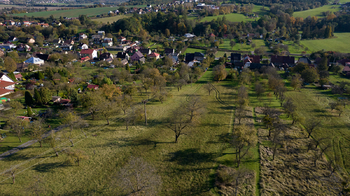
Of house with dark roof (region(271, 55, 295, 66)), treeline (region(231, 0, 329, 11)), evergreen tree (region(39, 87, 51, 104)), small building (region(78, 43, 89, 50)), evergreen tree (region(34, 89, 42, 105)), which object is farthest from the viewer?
treeline (region(231, 0, 329, 11))

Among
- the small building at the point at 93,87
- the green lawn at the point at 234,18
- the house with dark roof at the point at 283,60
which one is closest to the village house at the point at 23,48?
the small building at the point at 93,87

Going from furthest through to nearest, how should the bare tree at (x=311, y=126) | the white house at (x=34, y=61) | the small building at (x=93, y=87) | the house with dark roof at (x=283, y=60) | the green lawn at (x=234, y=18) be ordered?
1. the green lawn at (x=234, y=18)
2. the house with dark roof at (x=283, y=60)
3. the white house at (x=34, y=61)
4. the small building at (x=93, y=87)
5. the bare tree at (x=311, y=126)

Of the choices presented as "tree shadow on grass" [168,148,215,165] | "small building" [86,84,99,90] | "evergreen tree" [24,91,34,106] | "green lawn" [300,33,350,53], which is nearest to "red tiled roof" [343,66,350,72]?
"green lawn" [300,33,350,53]

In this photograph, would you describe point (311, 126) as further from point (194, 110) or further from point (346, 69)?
point (346, 69)

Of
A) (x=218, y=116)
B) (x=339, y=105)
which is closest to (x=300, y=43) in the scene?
(x=339, y=105)

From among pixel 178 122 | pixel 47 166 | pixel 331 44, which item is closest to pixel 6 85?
pixel 47 166

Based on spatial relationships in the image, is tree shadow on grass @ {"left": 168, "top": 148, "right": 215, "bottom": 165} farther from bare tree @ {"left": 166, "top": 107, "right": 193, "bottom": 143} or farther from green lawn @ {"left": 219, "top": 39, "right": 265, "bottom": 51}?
green lawn @ {"left": 219, "top": 39, "right": 265, "bottom": 51}

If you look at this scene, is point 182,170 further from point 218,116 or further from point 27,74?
point 27,74

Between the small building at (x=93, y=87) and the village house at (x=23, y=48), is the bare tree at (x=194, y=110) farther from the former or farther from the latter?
the village house at (x=23, y=48)
